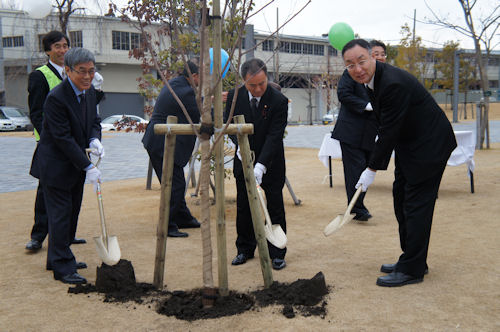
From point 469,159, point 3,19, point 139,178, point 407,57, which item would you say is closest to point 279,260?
point 469,159

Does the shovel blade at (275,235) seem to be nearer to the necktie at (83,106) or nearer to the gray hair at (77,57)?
the necktie at (83,106)

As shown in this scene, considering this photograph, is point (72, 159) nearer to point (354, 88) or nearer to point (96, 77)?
point (96, 77)

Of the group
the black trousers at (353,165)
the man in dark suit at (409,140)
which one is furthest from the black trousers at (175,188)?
the man in dark suit at (409,140)

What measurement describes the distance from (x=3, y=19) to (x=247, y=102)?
36.5m

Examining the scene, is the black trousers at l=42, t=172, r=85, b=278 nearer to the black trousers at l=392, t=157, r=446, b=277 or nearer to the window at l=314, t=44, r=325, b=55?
the black trousers at l=392, t=157, r=446, b=277

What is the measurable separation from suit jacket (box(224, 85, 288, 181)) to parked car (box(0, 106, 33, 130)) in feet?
86.4

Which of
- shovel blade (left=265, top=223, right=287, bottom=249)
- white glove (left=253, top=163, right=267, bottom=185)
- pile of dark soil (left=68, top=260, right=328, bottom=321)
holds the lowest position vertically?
pile of dark soil (left=68, top=260, right=328, bottom=321)

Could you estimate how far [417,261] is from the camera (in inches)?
142

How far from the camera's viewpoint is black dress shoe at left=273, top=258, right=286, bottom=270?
13.2 feet

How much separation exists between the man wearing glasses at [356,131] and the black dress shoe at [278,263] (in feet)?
6.20

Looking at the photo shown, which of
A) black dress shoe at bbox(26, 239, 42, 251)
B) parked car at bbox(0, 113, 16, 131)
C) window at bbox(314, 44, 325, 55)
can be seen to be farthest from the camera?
window at bbox(314, 44, 325, 55)

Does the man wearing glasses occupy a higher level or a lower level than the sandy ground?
higher

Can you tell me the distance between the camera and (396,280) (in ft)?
11.7

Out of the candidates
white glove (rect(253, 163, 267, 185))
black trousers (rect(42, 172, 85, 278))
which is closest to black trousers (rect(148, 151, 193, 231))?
black trousers (rect(42, 172, 85, 278))
